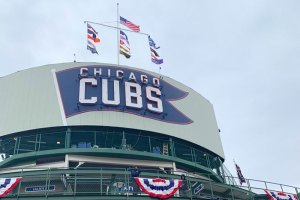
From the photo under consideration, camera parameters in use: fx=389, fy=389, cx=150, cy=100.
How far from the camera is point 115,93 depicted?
114ft

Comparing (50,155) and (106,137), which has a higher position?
(106,137)

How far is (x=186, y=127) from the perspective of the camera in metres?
37.1

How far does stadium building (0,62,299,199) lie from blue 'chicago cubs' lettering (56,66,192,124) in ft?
0.28

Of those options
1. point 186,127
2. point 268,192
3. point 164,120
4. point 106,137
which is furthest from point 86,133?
point 268,192

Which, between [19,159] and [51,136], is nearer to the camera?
[19,159]

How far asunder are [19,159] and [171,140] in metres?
13.1

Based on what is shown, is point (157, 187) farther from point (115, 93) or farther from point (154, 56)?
point (154, 56)

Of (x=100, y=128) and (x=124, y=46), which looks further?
(x=124, y=46)

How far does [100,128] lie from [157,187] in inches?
410

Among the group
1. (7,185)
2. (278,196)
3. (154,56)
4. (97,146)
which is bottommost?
(278,196)

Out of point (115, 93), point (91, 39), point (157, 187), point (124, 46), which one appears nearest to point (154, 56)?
point (124, 46)

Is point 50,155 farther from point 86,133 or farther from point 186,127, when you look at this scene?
point 186,127

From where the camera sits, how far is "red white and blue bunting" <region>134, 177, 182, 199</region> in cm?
2394

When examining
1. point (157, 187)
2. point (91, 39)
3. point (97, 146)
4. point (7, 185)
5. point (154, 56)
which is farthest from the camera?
point (154, 56)
